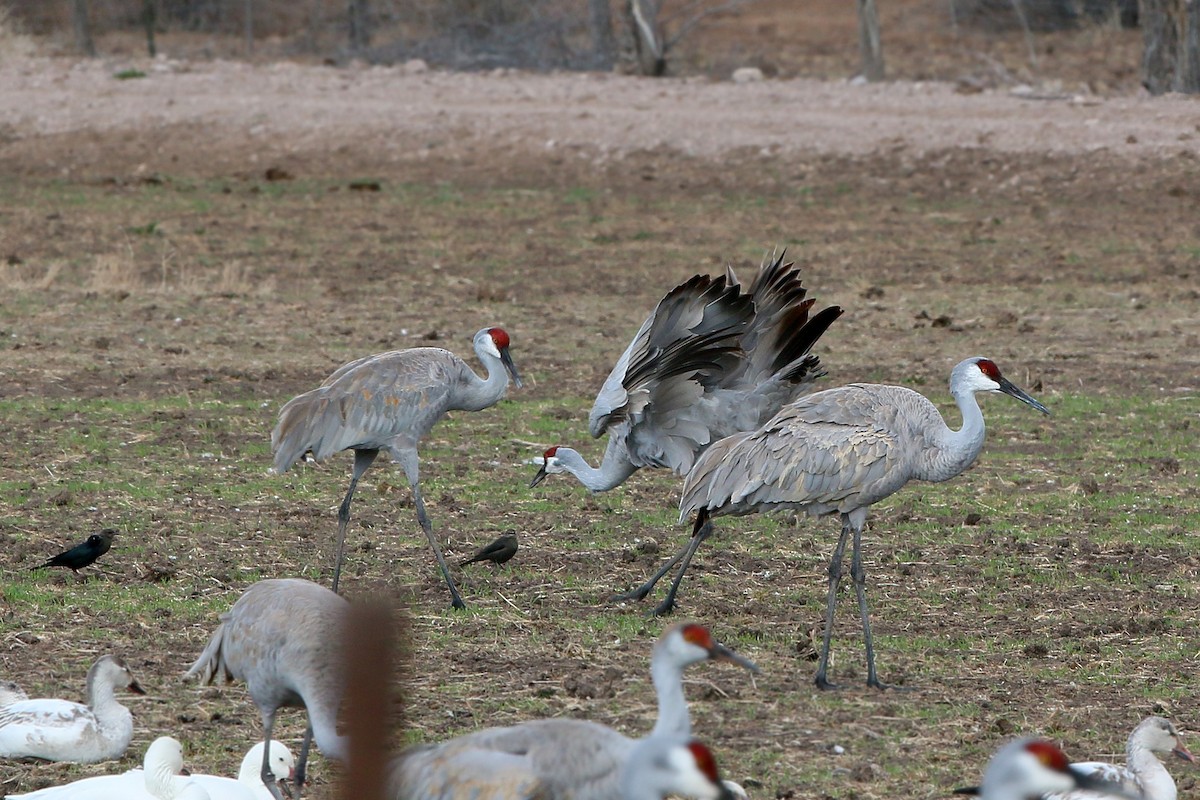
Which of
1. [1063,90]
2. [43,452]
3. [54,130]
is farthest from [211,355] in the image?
[1063,90]

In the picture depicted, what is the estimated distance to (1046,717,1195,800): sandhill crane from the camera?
5031 millimetres

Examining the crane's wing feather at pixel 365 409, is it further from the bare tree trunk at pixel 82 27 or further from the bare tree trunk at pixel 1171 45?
the bare tree trunk at pixel 82 27

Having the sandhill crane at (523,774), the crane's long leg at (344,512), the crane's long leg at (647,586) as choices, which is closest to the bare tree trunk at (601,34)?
the crane's long leg at (344,512)

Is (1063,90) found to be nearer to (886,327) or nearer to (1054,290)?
(1054,290)

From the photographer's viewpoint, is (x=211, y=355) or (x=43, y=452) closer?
(x=43, y=452)

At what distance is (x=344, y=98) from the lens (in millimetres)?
25016

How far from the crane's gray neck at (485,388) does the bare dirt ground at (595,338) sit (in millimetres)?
725

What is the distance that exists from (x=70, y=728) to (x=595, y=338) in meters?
8.40

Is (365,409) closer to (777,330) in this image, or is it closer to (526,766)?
(777,330)

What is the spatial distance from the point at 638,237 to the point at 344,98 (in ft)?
27.4

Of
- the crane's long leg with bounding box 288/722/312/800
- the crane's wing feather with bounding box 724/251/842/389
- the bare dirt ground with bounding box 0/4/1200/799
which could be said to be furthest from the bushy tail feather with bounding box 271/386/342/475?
the crane's long leg with bounding box 288/722/312/800

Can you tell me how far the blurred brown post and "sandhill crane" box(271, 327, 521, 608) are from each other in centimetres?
515

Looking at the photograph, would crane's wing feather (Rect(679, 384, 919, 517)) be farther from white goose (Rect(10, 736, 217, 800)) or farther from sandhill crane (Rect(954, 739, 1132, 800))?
sandhill crane (Rect(954, 739, 1132, 800))

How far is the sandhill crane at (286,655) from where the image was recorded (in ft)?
16.7
